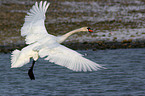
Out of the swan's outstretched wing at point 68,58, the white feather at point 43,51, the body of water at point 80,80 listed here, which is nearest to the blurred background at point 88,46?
the body of water at point 80,80

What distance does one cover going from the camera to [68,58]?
328 inches

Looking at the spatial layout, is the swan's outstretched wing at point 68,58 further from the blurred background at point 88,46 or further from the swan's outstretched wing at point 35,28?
the blurred background at point 88,46

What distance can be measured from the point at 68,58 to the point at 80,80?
339 centimetres

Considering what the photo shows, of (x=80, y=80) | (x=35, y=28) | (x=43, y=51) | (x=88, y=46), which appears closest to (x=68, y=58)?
(x=43, y=51)

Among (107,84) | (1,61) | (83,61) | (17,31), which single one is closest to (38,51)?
(83,61)

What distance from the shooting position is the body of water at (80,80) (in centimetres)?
1039

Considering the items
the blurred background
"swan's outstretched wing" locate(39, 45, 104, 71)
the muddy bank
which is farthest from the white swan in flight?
the muddy bank

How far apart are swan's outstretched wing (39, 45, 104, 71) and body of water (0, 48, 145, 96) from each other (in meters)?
1.91

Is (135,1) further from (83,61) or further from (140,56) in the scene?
(83,61)

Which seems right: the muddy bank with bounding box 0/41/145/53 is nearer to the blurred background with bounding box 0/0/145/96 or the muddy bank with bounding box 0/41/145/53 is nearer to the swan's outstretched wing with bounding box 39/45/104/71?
the blurred background with bounding box 0/0/145/96

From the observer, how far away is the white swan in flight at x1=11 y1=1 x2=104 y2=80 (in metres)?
8.13

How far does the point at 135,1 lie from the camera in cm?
2772

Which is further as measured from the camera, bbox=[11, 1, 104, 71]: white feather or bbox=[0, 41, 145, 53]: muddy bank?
bbox=[0, 41, 145, 53]: muddy bank

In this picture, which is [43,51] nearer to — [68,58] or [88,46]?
[68,58]
